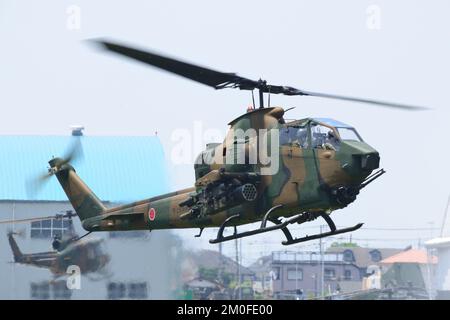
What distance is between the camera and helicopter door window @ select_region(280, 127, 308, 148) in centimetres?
1875

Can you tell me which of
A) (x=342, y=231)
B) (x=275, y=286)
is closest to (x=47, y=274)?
(x=342, y=231)

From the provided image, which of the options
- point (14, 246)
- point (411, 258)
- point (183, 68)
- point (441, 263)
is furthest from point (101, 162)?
point (411, 258)

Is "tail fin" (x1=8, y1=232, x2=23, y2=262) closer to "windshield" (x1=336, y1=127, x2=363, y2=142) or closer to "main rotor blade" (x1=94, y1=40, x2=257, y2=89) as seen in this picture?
"main rotor blade" (x1=94, y1=40, x2=257, y2=89)

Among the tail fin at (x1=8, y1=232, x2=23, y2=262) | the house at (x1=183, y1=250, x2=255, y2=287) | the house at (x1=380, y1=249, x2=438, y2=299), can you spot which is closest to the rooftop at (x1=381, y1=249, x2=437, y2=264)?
the house at (x1=380, y1=249, x2=438, y2=299)

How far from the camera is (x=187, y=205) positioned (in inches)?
814

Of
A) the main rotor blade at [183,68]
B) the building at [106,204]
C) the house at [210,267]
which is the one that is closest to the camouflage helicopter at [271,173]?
the main rotor blade at [183,68]

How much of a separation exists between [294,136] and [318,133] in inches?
19.7

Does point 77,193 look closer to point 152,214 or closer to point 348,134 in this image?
point 152,214

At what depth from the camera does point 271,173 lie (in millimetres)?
19281

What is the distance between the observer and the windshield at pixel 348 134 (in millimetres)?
18406
